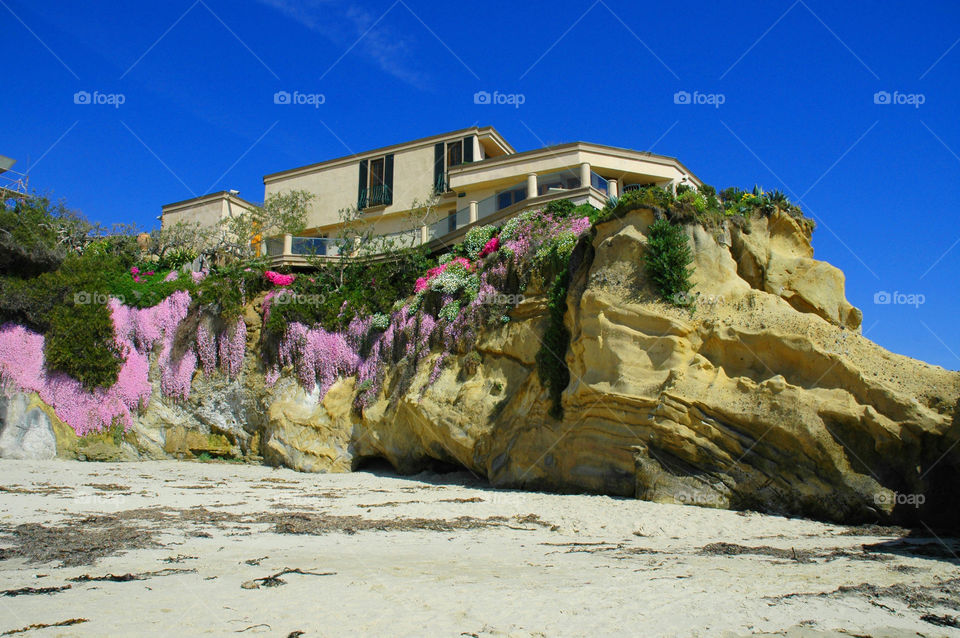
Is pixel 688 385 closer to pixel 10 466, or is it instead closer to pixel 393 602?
pixel 393 602

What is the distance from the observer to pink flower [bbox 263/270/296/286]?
951 inches

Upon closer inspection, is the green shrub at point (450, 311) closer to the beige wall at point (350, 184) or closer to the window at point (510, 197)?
the window at point (510, 197)

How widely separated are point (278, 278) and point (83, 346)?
690cm

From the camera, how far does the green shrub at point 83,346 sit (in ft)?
71.0

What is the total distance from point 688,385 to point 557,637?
8.26 metres

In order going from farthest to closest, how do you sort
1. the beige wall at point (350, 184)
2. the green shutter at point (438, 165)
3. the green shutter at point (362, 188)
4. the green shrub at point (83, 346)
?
the green shutter at point (362, 188), the beige wall at point (350, 184), the green shutter at point (438, 165), the green shrub at point (83, 346)

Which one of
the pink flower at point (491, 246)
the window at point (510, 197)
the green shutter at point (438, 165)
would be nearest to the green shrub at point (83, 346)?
the pink flower at point (491, 246)

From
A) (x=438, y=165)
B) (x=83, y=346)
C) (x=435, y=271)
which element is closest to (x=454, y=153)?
(x=438, y=165)

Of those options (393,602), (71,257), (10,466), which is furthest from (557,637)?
(71,257)

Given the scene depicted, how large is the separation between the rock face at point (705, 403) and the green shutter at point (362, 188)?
1709 centimetres

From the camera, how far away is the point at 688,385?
12.3 metres

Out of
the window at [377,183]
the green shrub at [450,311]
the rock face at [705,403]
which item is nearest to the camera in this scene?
the rock face at [705,403]

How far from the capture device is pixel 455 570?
7.01 m

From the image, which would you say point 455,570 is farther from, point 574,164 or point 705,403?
point 574,164
